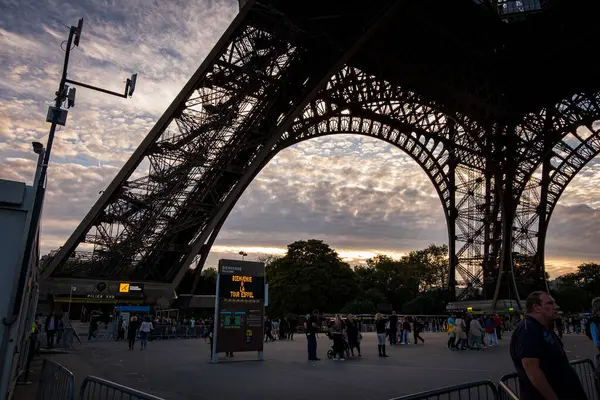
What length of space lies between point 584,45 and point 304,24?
20013 millimetres

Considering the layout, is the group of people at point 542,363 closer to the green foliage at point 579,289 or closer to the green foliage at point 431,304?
the green foliage at point 431,304

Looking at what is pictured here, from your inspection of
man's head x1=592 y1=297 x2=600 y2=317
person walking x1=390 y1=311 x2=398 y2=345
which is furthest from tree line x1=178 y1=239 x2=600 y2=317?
man's head x1=592 y1=297 x2=600 y2=317

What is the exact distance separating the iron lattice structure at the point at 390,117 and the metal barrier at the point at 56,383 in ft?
59.8

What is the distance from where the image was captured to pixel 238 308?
1585 cm

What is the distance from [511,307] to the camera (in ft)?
137

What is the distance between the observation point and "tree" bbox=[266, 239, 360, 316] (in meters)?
57.0

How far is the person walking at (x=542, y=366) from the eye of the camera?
3.83 m

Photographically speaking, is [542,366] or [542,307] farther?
[542,307]

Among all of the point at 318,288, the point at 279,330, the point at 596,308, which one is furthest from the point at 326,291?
the point at 596,308

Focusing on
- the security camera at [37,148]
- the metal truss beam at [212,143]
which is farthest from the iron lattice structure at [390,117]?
the security camera at [37,148]

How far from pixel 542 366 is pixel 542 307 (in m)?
0.53

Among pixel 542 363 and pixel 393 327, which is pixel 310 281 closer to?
pixel 393 327

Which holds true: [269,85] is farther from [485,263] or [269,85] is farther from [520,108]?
[485,263]

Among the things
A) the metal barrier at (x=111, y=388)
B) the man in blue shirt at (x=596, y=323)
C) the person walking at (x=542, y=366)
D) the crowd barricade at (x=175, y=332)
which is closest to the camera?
the person walking at (x=542, y=366)
